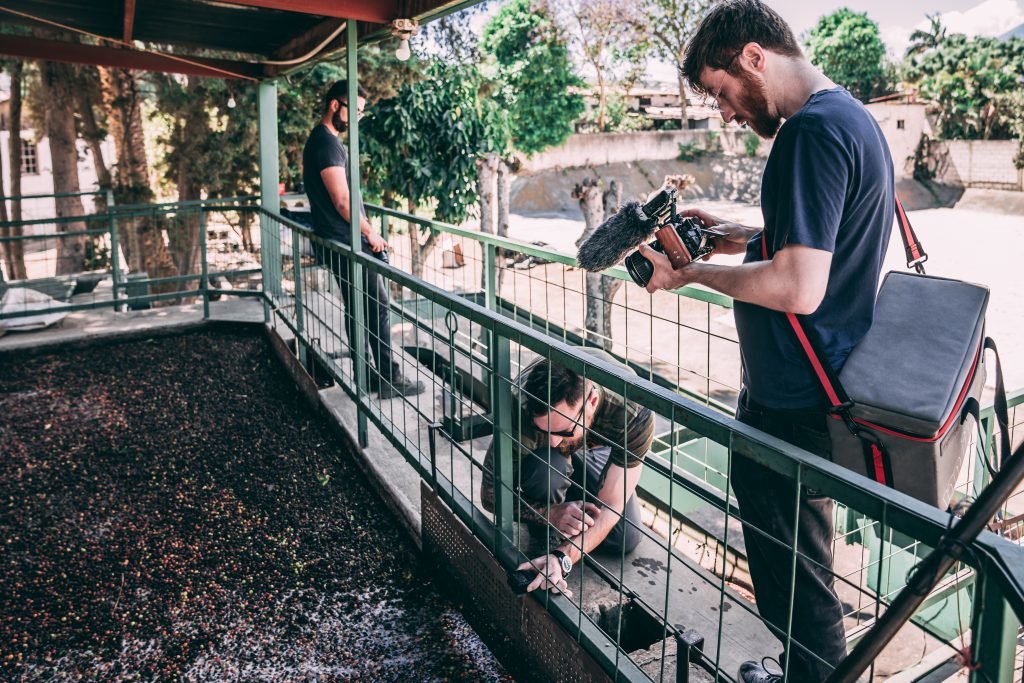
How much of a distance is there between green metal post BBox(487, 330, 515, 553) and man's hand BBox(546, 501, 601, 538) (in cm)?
19

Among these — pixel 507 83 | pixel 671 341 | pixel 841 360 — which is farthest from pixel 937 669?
pixel 507 83

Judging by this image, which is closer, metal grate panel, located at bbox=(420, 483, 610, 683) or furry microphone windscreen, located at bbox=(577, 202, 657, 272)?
furry microphone windscreen, located at bbox=(577, 202, 657, 272)

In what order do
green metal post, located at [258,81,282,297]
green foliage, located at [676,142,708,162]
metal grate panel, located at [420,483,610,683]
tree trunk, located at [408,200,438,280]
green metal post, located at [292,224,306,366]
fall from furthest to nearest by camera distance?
green foliage, located at [676,142,708,162], tree trunk, located at [408,200,438,280], green metal post, located at [258,81,282,297], green metal post, located at [292,224,306,366], metal grate panel, located at [420,483,610,683]

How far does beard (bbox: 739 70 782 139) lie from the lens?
1906 mm

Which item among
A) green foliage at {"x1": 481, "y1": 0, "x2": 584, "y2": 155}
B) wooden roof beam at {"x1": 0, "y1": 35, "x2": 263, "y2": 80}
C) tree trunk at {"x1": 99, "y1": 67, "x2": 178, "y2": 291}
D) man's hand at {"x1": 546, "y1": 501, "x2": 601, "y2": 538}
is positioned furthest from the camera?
green foliage at {"x1": 481, "y1": 0, "x2": 584, "y2": 155}

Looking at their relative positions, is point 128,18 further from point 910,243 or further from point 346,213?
point 910,243

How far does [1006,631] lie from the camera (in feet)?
4.20

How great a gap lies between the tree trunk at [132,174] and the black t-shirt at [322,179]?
29.4 feet

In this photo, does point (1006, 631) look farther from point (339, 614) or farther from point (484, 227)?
point (484, 227)

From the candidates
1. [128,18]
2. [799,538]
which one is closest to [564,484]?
A: [799,538]

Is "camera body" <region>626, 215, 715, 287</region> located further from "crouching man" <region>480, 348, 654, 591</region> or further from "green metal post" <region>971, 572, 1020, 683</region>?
"green metal post" <region>971, 572, 1020, 683</region>

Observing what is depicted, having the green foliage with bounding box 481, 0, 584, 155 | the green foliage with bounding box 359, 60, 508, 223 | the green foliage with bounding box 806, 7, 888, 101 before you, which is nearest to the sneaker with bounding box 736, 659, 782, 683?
the green foliage with bounding box 359, 60, 508, 223

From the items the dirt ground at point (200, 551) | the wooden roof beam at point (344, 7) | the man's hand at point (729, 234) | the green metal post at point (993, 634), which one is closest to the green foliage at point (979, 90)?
the wooden roof beam at point (344, 7)

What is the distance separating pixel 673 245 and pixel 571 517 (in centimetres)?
107
